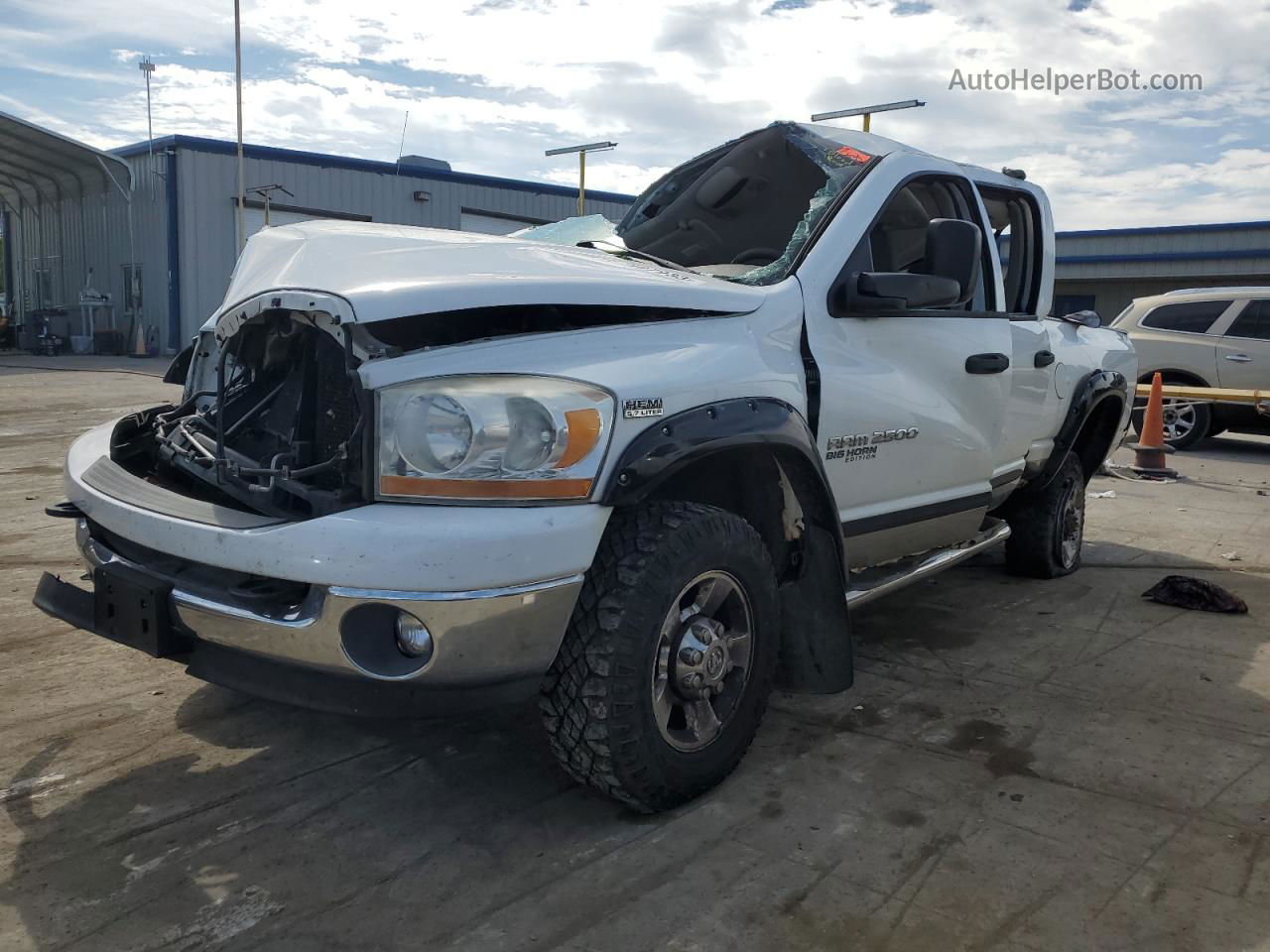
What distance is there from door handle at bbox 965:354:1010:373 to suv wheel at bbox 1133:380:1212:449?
7.98 m

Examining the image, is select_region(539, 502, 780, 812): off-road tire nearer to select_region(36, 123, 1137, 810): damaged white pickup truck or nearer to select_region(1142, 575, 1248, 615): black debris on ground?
select_region(36, 123, 1137, 810): damaged white pickup truck

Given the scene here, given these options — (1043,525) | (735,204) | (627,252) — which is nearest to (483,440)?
(627,252)

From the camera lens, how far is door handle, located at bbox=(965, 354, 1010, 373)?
3.91 m

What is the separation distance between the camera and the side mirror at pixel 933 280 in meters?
3.22

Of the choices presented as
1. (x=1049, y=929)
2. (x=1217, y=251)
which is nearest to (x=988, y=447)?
(x=1049, y=929)

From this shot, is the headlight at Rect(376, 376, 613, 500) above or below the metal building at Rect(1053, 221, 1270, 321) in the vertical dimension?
below

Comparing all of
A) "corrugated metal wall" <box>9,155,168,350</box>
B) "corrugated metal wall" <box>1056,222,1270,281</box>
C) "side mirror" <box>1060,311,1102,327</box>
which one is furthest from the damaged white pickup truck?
"corrugated metal wall" <box>1056,222,1270,281</box>

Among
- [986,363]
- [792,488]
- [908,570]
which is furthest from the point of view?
[986,363]

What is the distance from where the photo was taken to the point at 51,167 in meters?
27.5

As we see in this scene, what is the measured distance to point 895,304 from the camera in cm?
327

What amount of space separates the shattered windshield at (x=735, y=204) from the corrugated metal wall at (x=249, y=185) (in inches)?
761

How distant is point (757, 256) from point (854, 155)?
497 mm

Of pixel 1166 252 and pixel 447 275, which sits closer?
pixel 447 275

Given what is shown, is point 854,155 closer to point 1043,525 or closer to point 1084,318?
point 1084,318
